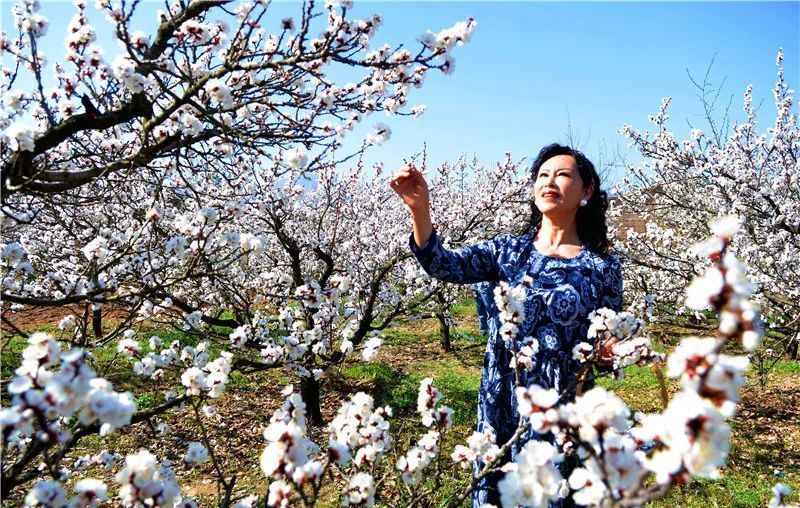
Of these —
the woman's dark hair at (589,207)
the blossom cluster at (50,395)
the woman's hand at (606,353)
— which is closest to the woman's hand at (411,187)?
the woman's dark hair at (589,207)

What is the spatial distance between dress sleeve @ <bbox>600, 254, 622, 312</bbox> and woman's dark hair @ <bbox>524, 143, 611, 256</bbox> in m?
0.14

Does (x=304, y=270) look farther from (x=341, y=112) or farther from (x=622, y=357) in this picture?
(x=622, y=357)

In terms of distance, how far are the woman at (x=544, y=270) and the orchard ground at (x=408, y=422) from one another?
122 centimetres

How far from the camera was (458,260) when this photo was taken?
290cm

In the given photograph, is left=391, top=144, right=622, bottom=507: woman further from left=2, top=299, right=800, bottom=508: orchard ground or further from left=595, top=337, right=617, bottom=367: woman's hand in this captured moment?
left=2, top=299, right=800, bottom=508: orchard ground

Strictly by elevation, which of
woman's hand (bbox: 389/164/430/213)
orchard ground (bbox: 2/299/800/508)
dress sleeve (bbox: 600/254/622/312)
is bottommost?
orchard ground (bbox: 2/299/800/508)

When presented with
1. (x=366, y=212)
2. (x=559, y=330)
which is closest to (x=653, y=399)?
(x=559, y=330)

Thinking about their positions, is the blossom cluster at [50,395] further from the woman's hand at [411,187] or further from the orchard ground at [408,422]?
the orchard ground at [408,422]

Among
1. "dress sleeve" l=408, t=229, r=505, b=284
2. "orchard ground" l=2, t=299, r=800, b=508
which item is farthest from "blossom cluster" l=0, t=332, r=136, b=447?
"orchard ground" l=2, t=299, r=800, b=508

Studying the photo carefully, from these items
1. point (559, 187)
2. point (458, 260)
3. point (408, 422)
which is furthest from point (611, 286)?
point (408, 422)

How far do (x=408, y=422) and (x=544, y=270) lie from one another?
4.18 metres

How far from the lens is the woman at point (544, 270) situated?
2627 mm

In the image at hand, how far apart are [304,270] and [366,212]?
9.68ft

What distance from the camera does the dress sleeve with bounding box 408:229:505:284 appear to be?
281 centimetres
